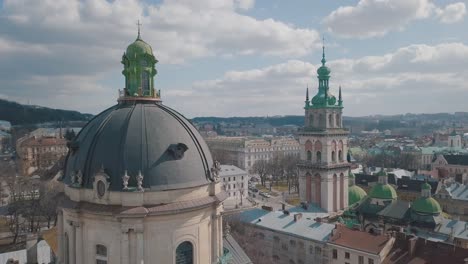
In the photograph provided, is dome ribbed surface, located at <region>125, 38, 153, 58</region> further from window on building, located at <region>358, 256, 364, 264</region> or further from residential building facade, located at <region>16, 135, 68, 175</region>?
residential building facade, located at <region>16, 135, 68, 175</region>

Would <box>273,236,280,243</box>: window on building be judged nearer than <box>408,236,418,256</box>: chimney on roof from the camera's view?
No

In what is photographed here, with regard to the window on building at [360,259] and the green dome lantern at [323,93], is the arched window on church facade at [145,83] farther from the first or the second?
the green dome lantern at [323,93]

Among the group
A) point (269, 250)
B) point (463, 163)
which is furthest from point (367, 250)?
point (463, 163)

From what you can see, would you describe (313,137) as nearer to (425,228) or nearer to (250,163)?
(425,228)

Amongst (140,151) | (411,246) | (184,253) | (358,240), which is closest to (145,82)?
(140,151)

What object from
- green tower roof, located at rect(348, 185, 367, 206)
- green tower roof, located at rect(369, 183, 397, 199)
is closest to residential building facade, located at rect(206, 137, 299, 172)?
green tower roof, located at rect(348, 185, 367, 206)

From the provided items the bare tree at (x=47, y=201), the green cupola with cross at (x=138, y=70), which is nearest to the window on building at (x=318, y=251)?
the green cupola with cross at (x=138, y=70)

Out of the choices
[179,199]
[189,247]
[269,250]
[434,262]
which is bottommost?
[269,250]
